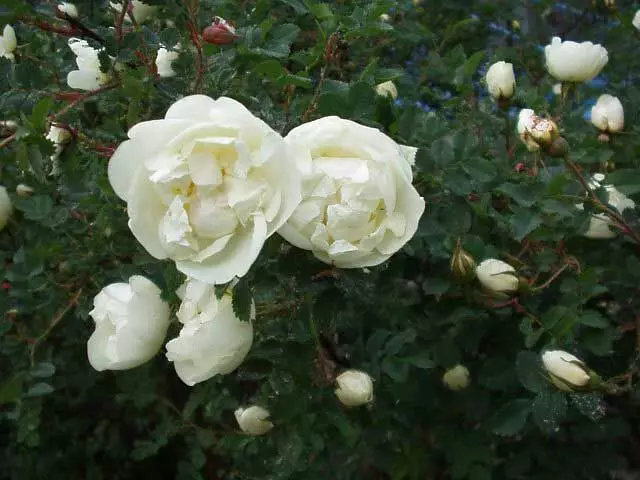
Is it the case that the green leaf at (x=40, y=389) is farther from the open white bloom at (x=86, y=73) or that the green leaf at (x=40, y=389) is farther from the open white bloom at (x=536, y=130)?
the open white bloom at (x=536, y=130)

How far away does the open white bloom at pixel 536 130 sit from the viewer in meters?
0.94

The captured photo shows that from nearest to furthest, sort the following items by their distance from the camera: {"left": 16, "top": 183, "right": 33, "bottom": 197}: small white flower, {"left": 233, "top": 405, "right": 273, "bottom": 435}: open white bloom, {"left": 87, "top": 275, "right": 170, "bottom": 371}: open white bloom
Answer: {"left": 87, "top": 275, "right": 170, "bottom": 371}: open white bloom → {"left": 233, "top": 405, "right": 273, "bottom": 435}: open white bloom → {"left": 16, "top": 183, "right": 33, "bottom": 197}: small white flower

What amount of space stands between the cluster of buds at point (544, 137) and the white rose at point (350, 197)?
1.16 feet

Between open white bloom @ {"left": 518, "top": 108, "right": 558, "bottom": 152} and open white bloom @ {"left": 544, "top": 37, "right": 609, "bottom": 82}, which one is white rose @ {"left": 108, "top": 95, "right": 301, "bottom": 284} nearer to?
open white bloom @ {"left": 518, "top": 108, "right": 558, "bottom": 152}

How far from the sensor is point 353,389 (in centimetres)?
94

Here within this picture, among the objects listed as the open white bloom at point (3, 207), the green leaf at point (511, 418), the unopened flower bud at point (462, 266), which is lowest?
the green leaf at point (511, 418)

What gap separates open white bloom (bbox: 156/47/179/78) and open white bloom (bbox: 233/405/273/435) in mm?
523

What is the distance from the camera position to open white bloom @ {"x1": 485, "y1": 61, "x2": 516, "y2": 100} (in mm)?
1115

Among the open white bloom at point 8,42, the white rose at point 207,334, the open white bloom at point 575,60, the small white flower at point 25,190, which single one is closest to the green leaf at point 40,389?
the small white flower at point 25,190

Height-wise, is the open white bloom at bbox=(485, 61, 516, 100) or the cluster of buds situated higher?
the cluster of buds

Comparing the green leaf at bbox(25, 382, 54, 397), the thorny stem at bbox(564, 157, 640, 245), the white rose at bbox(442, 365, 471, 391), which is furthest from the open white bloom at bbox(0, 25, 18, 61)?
the white rose at bbox(442, 365, 471, 391)

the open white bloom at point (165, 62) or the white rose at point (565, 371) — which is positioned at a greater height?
the open white bloom at point (165, 62)

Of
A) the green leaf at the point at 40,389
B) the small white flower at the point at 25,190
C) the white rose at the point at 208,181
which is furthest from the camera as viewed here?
the green leaf at the point at 40,389

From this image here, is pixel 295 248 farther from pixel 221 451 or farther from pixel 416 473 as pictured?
pixel 221 451
